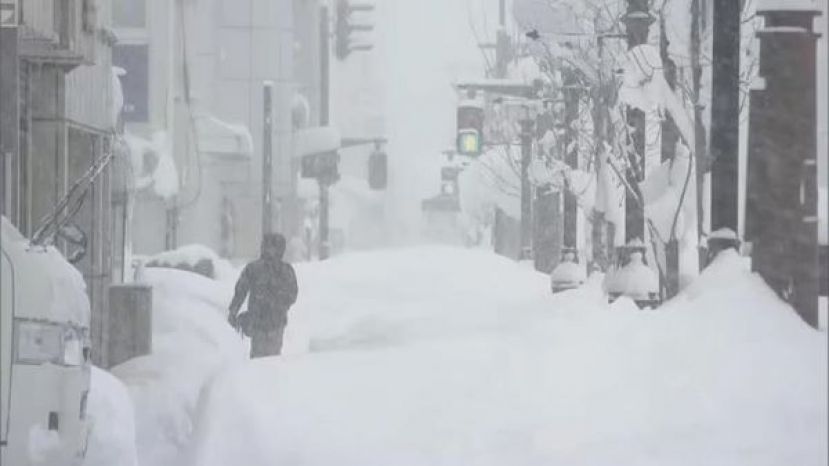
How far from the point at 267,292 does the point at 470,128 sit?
2515 mm

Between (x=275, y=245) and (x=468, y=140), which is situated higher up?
(x=468, y=140)

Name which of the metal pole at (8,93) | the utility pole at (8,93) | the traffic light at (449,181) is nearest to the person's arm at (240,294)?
the utility pole at (8,93)

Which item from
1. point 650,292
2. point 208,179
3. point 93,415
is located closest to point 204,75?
point 208,179

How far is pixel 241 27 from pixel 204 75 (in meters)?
2.42

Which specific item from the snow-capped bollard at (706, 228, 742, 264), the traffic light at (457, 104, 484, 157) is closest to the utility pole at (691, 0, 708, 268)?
the snow-capped bollard at (706, 228, 742, 264)

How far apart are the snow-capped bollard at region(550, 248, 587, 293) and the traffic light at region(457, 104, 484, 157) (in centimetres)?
125

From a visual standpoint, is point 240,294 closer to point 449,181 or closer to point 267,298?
point 267,298

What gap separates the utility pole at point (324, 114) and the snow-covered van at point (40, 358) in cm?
605

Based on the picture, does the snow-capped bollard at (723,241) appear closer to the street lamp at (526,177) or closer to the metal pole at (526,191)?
the street lamp at (526,177)

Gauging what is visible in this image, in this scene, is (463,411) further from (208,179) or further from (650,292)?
(208,179)

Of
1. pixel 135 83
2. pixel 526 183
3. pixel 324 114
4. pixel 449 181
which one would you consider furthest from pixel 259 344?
pixel 449 181

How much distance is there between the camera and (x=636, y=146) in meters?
12.7

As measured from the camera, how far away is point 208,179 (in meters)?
17.8

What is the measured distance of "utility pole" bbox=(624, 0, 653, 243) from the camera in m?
12.2
